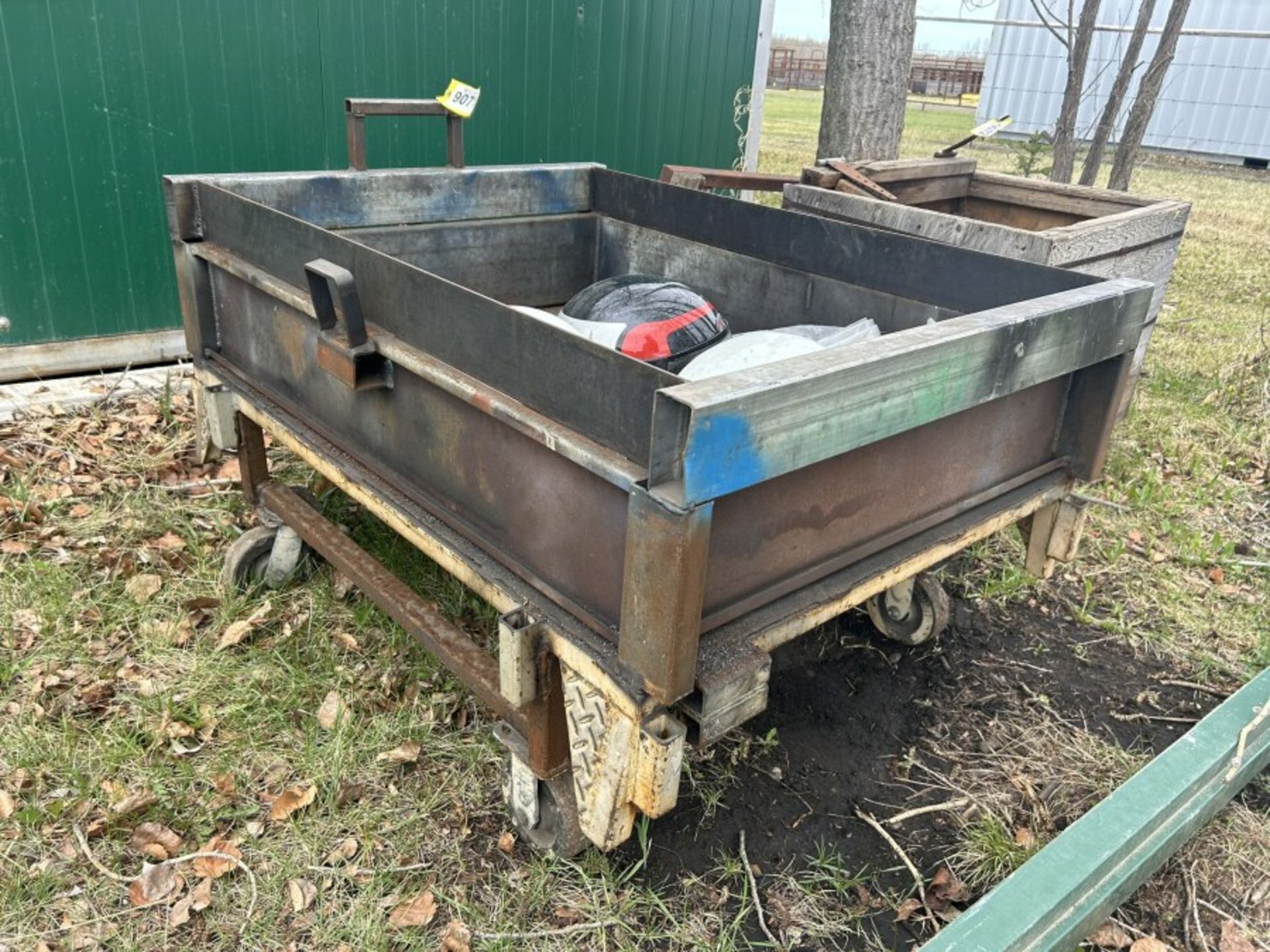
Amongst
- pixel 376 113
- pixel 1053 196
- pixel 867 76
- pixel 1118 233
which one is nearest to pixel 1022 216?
pixel 1053 196

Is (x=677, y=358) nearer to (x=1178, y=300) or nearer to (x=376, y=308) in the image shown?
(x=376, y=308)

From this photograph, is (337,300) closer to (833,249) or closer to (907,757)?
(833,249)

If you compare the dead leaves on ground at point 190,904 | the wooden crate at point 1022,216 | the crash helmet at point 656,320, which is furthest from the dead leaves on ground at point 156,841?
the wooden crate at point 1022,216

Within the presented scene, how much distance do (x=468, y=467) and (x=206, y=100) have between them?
3.73 m

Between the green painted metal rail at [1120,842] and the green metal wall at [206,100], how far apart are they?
15.5ft

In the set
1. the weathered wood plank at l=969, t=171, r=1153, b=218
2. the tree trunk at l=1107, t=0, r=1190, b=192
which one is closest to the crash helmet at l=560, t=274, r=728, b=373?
the weathered wood plank at l=969, t=171, r=1153, b=218

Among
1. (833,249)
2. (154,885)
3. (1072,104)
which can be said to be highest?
(1072,104)

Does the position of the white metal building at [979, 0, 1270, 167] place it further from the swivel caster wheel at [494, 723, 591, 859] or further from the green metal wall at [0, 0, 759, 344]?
the swivel caster wheel at [494, 723, 591, 859]

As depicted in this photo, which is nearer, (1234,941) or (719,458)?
(719,458)

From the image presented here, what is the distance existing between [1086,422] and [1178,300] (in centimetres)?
665

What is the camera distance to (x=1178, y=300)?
8.11 meters

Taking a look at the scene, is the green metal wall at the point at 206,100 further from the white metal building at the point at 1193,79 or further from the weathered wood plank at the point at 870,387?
the white metal building at the point at 1193,79

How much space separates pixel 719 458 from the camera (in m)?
1.52

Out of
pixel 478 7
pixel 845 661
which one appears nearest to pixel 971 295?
pixel 845 661
